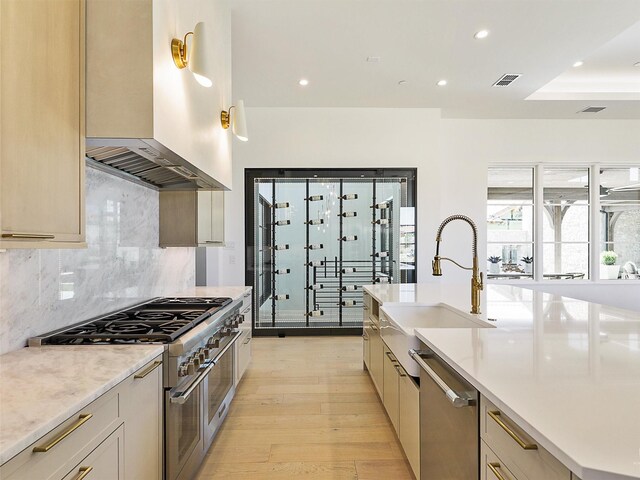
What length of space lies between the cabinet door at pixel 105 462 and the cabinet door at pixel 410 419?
122 centimetres

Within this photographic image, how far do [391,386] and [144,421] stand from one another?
56.3 inches

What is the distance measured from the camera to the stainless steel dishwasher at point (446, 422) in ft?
3.82

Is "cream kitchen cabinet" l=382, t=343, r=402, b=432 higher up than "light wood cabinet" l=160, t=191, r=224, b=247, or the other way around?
"light wood cabinet" l=160, t=191, r=224, b=247

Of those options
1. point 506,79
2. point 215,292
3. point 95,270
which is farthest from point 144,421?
point 506,79

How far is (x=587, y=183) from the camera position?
5.84 m

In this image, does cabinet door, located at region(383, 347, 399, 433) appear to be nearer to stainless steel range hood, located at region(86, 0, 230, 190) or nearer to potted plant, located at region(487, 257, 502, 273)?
stainless steel range hood, located at region(86, 0, 230, 190)

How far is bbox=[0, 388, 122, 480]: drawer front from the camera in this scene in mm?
857

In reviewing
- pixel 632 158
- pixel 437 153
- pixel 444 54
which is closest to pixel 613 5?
pixel 444 54

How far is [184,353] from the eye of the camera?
1.69m

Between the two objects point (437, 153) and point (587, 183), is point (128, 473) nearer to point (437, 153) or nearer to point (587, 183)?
point (437, 153)

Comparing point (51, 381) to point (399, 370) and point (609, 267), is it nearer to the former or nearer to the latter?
point (399, 370)

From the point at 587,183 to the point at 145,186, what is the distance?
6.34 meters

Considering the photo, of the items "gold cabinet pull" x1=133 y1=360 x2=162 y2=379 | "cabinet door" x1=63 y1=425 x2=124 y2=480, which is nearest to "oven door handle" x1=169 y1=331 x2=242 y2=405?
"gold cabinet pull" x1=133 y1=360 x2=162 y2=379

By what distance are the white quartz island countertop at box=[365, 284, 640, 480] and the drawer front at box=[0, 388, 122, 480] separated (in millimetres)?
1133
